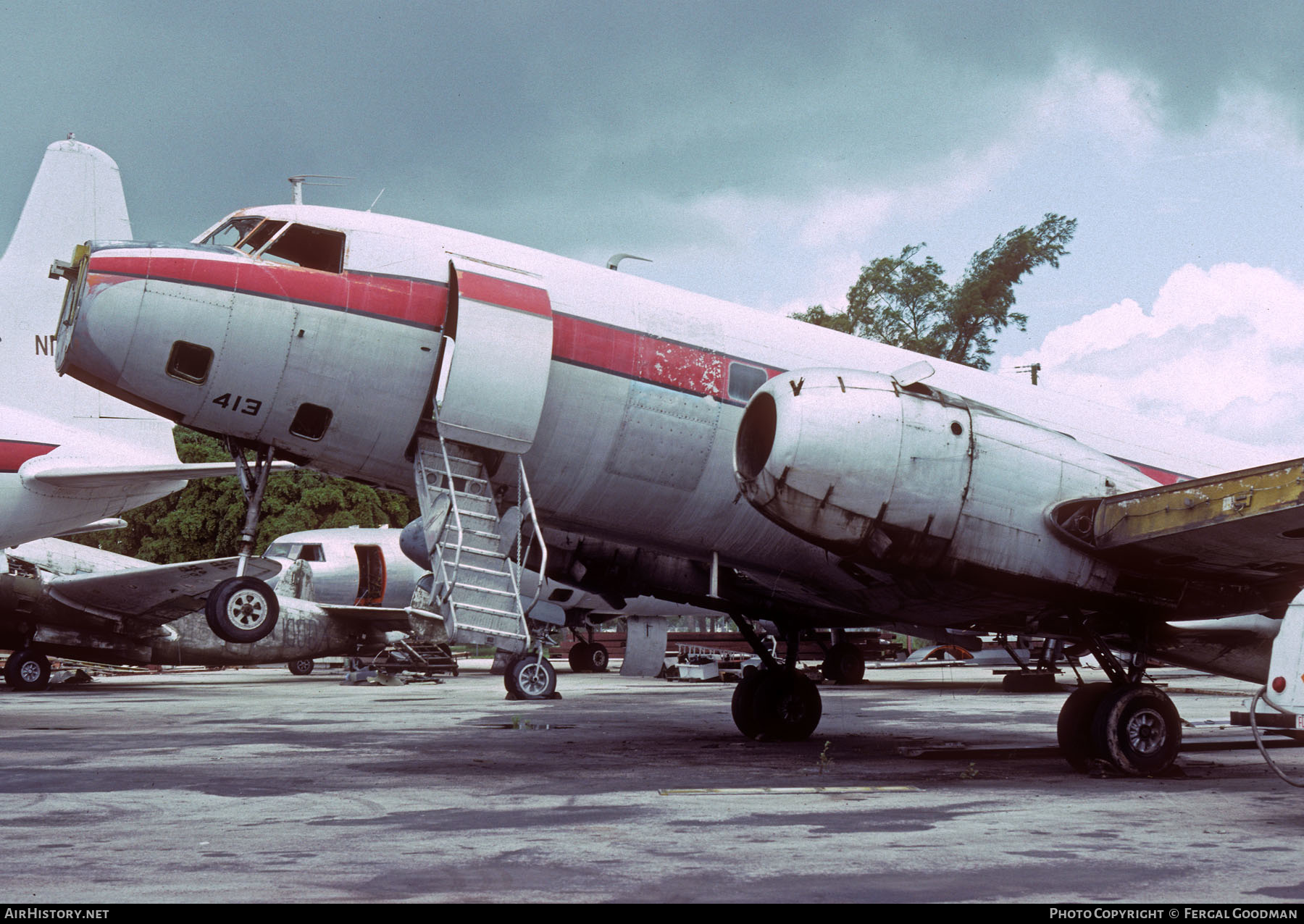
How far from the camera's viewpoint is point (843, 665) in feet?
106

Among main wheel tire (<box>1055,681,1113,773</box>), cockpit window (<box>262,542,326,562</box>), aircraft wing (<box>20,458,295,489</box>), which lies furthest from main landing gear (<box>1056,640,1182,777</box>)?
cockpit window (<box>262,542,326,562</box>)

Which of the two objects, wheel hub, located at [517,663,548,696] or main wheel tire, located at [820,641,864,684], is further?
main wheel tire, located at [820,641,864,684]

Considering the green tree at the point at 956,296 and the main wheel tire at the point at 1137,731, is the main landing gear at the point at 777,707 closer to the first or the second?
the main wheel tire at the point at 1137,731

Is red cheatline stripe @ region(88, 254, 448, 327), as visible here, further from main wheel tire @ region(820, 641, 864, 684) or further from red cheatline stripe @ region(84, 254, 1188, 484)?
main wheel tire @ region(820, 641, 864, 684)

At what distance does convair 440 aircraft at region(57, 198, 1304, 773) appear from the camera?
390 inches

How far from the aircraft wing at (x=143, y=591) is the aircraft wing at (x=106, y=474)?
440cm

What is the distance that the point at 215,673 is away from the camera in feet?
143

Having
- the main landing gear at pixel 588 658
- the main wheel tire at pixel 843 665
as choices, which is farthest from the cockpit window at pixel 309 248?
the main landing gear at pixel 588 658

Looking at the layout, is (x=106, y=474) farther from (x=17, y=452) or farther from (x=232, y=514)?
(x=232, y=514)

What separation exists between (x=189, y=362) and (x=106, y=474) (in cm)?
1113

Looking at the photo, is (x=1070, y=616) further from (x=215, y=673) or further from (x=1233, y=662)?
(x=215, y=673)

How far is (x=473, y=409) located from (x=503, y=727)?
717 cm

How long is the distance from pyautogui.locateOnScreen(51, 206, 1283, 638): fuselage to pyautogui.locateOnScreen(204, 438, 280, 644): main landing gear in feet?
1.34
